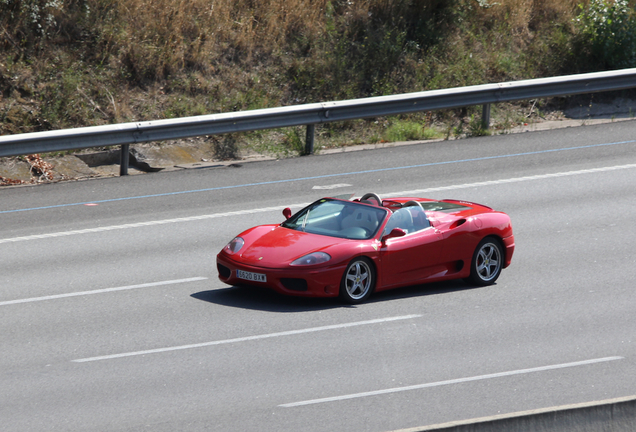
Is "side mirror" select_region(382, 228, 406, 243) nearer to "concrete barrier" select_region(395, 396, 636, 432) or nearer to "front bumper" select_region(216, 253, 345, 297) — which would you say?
"front bumper" select_region(216, 253, 345, 297)

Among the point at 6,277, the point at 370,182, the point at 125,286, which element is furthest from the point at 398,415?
the point at 370,182

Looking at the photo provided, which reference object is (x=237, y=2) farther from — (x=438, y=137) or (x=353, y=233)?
(x=353, y=233)

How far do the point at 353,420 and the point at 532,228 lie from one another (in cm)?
759

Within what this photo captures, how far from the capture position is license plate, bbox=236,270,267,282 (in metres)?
10.5

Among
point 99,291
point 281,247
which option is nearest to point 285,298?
point 281,247

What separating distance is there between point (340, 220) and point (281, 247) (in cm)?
88

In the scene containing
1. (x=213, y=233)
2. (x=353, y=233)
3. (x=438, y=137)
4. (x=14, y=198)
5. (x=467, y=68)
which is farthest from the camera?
(x=467, y=68)

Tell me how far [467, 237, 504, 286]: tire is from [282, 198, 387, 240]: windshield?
1396 millimetres

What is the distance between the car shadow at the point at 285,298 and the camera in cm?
1068

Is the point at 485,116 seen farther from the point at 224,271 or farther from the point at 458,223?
the point at 224,271

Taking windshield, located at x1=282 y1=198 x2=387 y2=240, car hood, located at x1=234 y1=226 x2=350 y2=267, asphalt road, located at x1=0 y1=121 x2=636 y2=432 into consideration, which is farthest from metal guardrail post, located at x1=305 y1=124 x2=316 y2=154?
car hood, located at x1=234 y1=226 x2=350 y2=267

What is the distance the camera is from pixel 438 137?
2102 centimetres

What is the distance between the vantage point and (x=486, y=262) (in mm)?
11891

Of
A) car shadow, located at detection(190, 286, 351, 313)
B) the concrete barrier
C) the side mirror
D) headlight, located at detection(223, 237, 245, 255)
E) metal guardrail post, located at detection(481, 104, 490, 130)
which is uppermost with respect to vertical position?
metal guardrail post, located at detection(481, 104, 490, 130)
